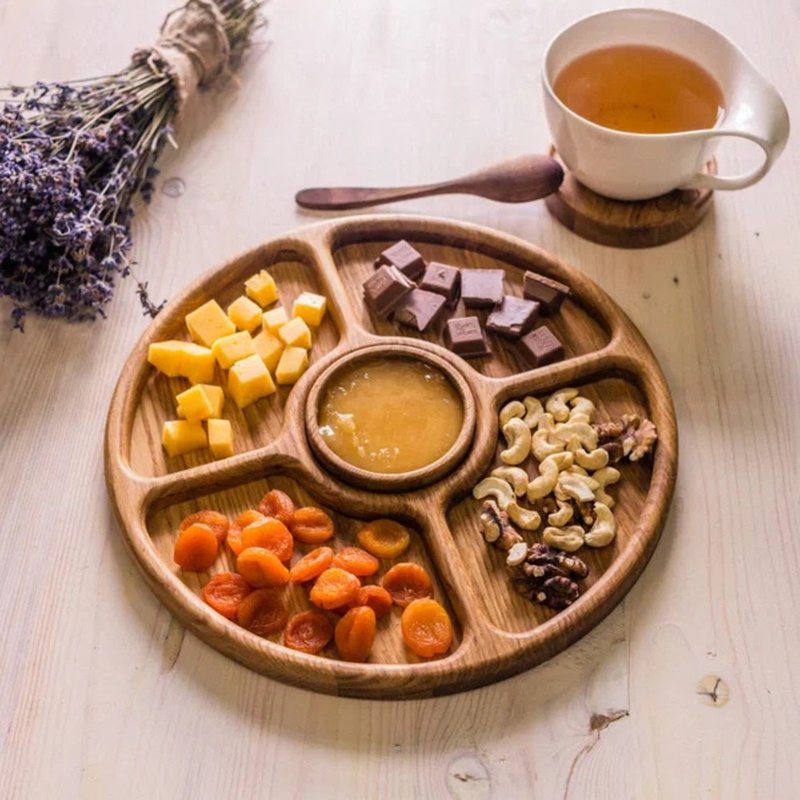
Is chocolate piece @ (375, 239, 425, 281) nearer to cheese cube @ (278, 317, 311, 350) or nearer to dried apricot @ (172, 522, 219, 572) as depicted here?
cheese cube @ (278, 317, 311, 350)

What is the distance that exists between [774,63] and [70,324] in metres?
1.45

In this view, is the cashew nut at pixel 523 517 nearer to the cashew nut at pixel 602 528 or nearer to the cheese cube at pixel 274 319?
the cashew nut at pixel 602 528

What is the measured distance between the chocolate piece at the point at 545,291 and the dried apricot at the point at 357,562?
20.5 inches

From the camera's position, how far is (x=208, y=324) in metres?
1.72

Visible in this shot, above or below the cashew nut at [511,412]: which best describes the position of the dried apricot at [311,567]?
above

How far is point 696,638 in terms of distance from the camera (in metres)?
1.48

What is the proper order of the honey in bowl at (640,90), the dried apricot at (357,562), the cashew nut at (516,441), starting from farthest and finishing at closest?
the honey in bowl at (640,90)
the cashew nut at (516,441)
the dried apricot at (357,562)

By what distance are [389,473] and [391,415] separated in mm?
111

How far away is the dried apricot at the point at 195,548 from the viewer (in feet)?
4.93

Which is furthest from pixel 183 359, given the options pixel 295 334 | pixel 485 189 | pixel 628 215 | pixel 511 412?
pixel 628 215

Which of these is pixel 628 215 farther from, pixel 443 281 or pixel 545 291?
pixel 443 281

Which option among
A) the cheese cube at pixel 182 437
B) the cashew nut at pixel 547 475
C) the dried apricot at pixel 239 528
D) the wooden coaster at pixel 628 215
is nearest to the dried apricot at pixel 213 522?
the dried apricot at pixel 239 528

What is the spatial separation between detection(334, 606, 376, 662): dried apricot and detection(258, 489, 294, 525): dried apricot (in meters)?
0.19

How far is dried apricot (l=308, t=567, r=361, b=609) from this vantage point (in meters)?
1.45
